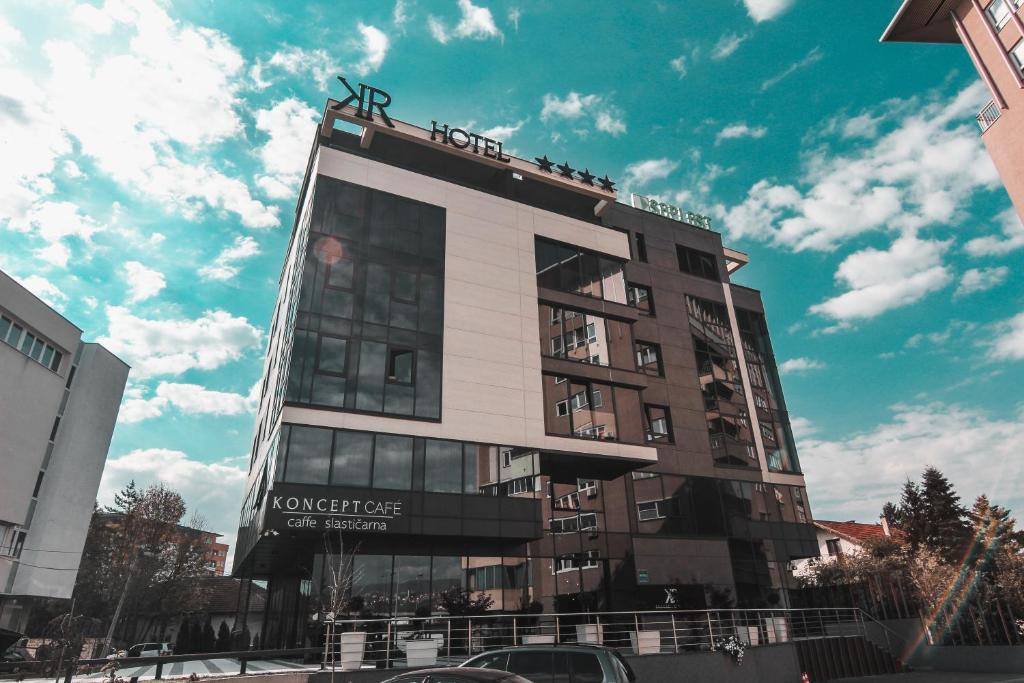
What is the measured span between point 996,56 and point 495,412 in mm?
29695

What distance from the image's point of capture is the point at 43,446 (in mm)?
40656

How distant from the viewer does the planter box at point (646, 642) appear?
742 inches

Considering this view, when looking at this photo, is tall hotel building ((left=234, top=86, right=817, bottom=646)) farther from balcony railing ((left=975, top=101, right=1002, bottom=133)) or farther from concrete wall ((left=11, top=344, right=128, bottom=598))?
concrete wall ((left=11, top=344, right=128, bottom=598))

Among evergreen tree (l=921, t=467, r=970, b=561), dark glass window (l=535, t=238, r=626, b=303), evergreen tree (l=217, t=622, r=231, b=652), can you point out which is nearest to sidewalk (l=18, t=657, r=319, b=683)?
evergreen tree (l=217, t=622, r=231, b=652)

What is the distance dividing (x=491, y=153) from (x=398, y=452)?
18553 millimetres

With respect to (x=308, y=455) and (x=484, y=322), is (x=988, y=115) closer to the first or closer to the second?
(x=484, y=322)

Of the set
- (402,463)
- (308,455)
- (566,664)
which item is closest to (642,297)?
(402,463)

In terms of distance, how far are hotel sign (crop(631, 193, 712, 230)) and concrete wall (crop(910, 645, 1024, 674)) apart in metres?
29.4

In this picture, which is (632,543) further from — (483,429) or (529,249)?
(529,249)

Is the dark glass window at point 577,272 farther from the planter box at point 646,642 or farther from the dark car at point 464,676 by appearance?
the dark car at point 464,676

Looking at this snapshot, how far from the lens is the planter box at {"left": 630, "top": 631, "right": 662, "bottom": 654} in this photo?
18.9 metres

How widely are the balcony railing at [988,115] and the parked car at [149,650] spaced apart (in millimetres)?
52705

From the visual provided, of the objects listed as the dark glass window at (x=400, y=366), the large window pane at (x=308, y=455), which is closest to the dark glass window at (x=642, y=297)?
the dark glass window at (x=400, y=366)

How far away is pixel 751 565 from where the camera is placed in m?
33.4
